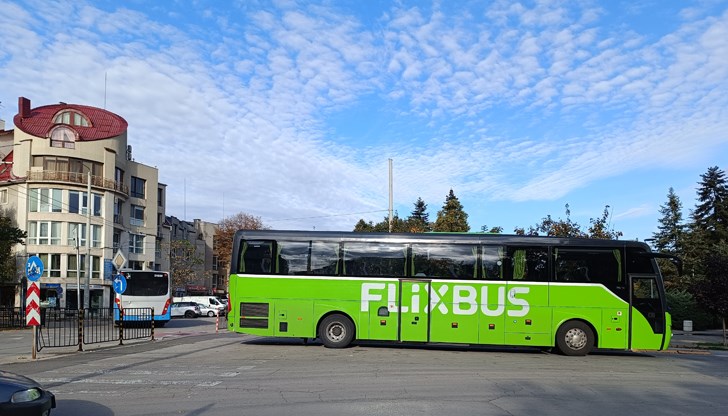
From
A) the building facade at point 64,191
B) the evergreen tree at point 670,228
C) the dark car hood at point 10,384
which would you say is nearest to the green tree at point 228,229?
the building facade at point 64,191

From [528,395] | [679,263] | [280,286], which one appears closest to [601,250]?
[679,263]

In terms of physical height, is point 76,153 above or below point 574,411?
above

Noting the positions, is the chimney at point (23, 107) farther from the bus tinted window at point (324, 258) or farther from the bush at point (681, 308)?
the bush at point (681, 308)

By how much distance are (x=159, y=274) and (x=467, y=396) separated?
81.6 ft

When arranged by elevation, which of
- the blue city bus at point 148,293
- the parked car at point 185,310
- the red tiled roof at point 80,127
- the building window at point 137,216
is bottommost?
the parked car at point 185,310

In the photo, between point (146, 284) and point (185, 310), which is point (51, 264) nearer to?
point (185, 310)

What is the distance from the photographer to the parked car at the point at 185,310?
50.5m

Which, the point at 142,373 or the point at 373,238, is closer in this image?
the point at 142,373

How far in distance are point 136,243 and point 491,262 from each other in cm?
5724

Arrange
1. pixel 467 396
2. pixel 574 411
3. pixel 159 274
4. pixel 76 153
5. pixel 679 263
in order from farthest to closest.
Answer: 1. pixel 76 153
2. pixel 159 274
3. pixel 679 263
4. pixel 467 396
5. pixel 574 411

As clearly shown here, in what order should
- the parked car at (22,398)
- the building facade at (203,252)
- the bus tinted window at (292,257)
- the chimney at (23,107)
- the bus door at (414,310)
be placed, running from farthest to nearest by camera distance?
the building facade at (203,252) → the chimney at (23,107) → the bus tinted window at (292,257) → the bus door at (414,310) → the parked car at (22,398)

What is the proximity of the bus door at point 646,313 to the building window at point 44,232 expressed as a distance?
53630mm

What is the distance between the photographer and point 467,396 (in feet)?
34.1

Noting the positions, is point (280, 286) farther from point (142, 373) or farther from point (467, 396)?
point (467, 396)
